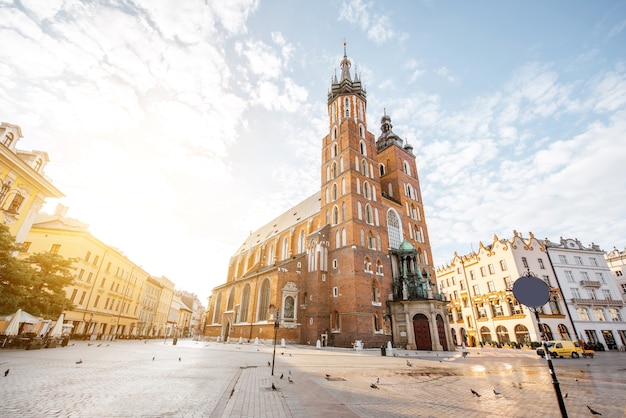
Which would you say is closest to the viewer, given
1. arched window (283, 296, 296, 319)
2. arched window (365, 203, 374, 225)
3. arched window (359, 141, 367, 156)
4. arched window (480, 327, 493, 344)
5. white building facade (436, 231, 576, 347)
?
arched window (283, 296, 296, 319)

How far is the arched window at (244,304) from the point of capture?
36812 mm

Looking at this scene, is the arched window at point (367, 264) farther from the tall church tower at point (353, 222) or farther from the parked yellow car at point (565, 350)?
the parked yellow car at point (565, 350)

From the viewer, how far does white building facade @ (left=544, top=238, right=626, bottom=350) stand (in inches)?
1409

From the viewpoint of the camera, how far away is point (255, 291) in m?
35.1

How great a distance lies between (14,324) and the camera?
15.5 m

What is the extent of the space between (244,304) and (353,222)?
63.1ft

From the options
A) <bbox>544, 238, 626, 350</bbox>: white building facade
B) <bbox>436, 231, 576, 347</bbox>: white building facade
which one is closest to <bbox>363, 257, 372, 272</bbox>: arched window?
<bbox>436, 231, 576, 347</bbox>: white building facade

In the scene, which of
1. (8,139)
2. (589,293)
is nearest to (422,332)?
(589,293)

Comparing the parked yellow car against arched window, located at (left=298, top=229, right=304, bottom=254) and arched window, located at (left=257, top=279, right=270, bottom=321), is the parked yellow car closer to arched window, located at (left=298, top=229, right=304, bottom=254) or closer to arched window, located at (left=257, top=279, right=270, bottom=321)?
arched window, located at (left=257, top=279, right=270, bottom=321)

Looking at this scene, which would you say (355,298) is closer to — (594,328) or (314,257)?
(314,257)

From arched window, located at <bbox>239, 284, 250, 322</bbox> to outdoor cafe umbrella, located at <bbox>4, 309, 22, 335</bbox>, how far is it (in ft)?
76.6

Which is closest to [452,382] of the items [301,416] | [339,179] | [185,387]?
[301,416]

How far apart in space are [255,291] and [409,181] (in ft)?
87.8

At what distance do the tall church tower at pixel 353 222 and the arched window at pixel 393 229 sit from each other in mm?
2713
